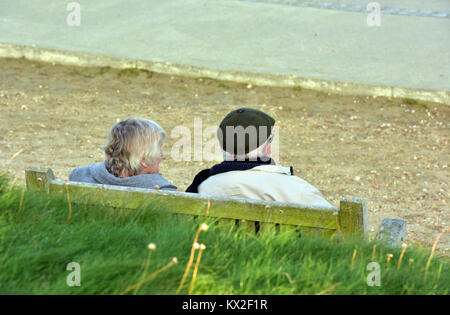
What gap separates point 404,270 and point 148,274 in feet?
3.46

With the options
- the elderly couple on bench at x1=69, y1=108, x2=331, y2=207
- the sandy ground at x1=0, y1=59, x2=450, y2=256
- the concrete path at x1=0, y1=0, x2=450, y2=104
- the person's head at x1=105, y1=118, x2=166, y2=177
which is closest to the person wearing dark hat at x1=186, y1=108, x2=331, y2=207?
the elderly couple on bench at x1=69, y1=108, x2=331, y2=207

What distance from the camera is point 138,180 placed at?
4.02 metres

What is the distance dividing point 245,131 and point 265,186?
1.02ft

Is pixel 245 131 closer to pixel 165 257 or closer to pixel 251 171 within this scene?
pixel 251 171

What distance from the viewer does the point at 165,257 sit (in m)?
2.88

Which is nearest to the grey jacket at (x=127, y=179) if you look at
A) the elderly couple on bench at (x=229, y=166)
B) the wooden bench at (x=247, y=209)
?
the elderly couple on bench at (x=229, y=166)

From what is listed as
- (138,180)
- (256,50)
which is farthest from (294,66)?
(138,180)

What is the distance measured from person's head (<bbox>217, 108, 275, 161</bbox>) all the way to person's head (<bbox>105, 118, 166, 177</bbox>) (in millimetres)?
405

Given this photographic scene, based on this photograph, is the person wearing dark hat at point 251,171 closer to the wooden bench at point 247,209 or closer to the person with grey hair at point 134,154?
the person with grey hair at point 134,154

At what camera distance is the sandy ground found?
21.2 ft

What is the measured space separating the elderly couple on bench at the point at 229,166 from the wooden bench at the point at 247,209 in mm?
229

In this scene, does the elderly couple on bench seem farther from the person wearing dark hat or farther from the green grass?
the green grass

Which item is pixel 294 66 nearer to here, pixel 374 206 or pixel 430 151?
pixel 430 151

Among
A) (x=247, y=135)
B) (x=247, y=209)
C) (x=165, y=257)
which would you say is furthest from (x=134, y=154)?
(x=165, y=257)
